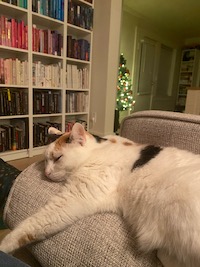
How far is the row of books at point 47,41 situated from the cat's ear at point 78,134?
203cm

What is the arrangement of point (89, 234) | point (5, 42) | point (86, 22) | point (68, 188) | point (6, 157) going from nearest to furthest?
1. point (89, 234)
2. point (68, 188)
3. point (5, 42)
4. point (6, 157)
5. point (86, 22)

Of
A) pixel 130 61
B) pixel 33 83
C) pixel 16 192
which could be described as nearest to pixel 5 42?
pixel 33 83

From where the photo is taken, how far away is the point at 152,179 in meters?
0.62

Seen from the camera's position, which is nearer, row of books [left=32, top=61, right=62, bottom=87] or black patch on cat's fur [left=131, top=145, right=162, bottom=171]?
black patch on cat's fur [left=131, top=145, right=162, bottom=171]

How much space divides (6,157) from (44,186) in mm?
1868

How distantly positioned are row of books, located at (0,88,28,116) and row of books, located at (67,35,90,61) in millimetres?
876

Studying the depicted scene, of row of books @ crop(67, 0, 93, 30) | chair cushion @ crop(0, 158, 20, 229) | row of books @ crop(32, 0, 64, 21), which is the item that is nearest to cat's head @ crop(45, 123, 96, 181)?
chair cushion @ crop(0, 158, 20, 229)

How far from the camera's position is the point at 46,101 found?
2.60m

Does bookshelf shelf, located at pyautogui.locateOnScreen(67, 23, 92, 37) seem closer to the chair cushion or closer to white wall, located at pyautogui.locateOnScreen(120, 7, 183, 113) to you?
white wall, located at pyautogui.locateOnScreen(120, 7, 183, 113)

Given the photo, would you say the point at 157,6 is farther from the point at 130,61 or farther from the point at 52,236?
the point at 52,236

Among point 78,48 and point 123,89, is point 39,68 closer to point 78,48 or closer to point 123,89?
point 78,48

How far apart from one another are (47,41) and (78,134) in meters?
2.15

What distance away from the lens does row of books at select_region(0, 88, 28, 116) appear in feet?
7.36

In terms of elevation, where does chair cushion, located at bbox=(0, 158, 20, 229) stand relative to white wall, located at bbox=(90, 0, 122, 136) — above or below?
below
